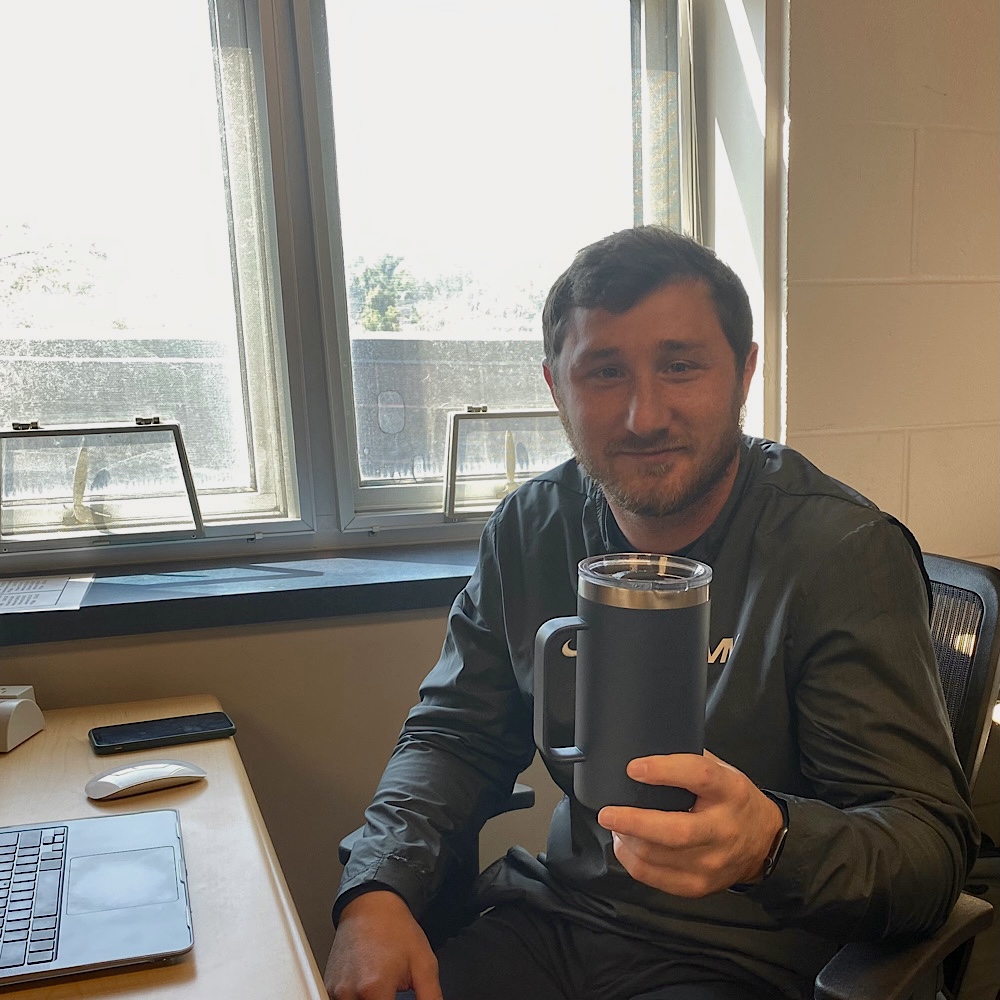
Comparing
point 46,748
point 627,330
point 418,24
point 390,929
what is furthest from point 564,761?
point 418,24

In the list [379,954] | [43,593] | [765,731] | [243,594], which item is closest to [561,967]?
[379,954]

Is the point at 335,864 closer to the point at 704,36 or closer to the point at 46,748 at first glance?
the point at 46,748

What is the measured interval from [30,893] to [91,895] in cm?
5

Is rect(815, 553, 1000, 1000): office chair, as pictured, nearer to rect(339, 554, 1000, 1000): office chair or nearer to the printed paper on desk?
rect(339, 554, 1000, 1000): office chair

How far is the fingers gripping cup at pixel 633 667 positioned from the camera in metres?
0.62

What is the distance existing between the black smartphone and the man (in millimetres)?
261

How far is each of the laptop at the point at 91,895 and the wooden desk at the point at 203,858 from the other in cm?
1

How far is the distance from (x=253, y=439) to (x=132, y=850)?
105 centimetres

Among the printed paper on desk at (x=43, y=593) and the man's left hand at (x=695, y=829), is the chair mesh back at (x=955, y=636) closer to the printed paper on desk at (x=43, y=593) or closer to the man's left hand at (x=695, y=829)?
the man's left hand at (x=695, y=829)

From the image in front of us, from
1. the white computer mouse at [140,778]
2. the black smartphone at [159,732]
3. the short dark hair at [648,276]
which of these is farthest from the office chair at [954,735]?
the black smartphone at [159,732]

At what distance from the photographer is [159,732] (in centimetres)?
125

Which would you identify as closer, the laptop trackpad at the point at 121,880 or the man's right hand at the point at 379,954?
the laptop trackpad at the point at 121,880

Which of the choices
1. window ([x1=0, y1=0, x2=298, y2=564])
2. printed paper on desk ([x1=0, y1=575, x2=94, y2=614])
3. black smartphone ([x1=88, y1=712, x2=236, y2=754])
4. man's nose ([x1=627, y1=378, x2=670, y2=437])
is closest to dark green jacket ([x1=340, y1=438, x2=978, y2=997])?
man's nose ([x1=627, y1=378, x2=670, y2=437])

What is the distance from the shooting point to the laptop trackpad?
2.68ft
